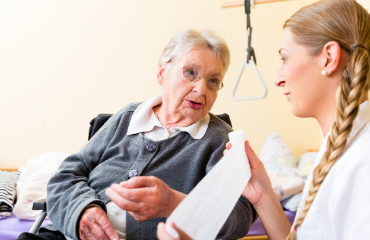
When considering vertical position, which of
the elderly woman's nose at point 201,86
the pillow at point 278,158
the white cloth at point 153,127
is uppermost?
the elderly woman's nose at point 201,86

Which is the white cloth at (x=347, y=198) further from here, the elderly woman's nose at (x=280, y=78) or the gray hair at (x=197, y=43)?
the gray hair at (x=197, y=43)

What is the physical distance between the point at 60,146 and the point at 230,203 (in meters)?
2.48

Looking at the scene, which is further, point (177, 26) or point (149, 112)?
point (177, 26)

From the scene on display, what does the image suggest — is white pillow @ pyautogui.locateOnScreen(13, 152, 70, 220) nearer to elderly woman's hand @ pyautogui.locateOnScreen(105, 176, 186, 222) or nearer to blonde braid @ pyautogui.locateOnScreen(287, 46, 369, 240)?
elderly woman's hand @ pyautogui.locateOnScreen(105, 176, 186, 222)

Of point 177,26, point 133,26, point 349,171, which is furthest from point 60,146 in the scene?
point 349,171

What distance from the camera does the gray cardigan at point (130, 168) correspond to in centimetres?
114

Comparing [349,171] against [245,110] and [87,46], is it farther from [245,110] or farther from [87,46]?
[87,46]

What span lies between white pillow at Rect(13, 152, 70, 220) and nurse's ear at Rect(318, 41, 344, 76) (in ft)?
5.37

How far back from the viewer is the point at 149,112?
1.43m

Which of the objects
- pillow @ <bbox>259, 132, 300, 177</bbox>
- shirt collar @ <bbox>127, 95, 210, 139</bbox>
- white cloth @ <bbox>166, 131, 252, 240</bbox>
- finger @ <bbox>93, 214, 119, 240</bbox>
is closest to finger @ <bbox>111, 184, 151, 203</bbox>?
white cloth @ <bbox>166, 131, 252, 240</bbox>

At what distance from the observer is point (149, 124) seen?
137cm

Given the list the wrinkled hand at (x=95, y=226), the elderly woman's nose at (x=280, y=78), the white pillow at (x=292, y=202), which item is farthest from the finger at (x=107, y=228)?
the white pillow at (x=292, y=202)

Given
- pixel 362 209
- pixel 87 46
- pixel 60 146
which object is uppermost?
pixel 87 46

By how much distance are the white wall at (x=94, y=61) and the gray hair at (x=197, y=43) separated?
152 cm
